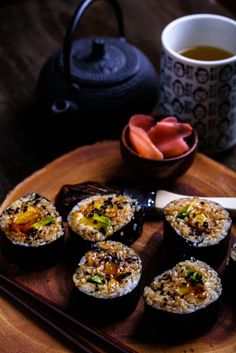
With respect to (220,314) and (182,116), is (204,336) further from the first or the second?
(182,116)

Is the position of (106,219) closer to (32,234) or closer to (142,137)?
(32,234)

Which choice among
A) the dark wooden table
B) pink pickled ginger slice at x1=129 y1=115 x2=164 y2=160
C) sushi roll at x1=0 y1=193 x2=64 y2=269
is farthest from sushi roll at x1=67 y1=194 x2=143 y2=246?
the dark wooden table

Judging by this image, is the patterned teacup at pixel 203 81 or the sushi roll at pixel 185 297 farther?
the patterned teacup at pixel 203 81

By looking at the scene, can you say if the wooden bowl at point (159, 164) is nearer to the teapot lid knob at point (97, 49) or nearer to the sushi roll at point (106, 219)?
the sushi roll at point (106, 219)

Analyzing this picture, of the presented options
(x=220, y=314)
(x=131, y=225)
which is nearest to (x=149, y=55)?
(x=131, y=225)

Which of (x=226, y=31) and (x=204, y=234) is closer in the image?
(x=204, y=234)

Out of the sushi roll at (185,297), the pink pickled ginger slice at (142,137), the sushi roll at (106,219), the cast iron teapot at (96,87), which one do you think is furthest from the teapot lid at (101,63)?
the sushi roll at (185,297)

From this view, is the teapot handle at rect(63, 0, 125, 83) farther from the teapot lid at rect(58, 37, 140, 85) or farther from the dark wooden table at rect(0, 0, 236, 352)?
the dark wooden table at rect(0, 0, 236, 352)
